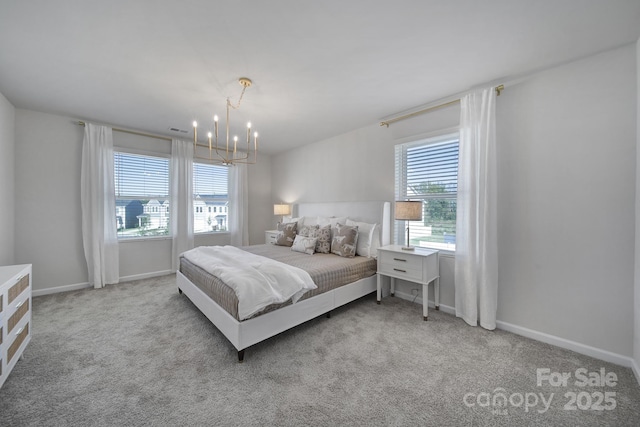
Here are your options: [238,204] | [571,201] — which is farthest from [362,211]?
[238,204]

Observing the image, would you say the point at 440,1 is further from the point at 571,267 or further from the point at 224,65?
the point at 571,267

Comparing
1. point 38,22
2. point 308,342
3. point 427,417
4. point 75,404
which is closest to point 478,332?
point 427,417

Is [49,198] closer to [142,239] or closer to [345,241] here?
[142,239]

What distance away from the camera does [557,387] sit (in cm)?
164

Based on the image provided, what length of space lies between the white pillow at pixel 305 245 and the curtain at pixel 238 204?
2019 millimetres

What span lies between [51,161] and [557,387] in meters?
6.02

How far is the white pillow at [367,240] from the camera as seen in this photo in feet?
10.7

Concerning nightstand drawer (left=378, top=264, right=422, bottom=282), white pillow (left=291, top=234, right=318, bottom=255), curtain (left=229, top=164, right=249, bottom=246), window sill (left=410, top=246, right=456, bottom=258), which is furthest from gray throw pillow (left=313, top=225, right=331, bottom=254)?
curtain (left=229, top=164, right=249, bottom=246)

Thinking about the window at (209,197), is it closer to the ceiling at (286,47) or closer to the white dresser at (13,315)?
the ceiling at (286,47)

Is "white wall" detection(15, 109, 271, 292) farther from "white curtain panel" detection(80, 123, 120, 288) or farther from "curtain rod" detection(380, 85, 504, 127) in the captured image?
"curtain rod" detection(380, 85, 504, 127)

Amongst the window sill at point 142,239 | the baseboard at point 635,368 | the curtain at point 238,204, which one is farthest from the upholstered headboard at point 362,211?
the window sill at point 142,239

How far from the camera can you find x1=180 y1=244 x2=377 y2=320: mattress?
208 cm

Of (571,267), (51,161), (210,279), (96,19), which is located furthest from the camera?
(51,161)

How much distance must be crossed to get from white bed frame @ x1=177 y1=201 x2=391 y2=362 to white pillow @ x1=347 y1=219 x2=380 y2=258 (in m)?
0.15
